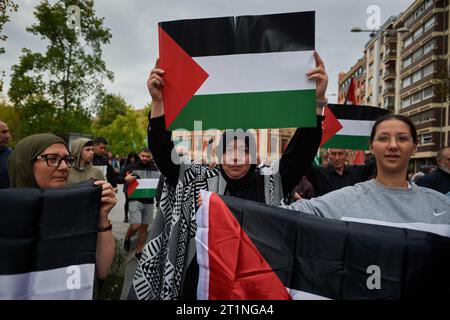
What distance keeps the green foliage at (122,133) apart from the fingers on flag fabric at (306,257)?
46.9m

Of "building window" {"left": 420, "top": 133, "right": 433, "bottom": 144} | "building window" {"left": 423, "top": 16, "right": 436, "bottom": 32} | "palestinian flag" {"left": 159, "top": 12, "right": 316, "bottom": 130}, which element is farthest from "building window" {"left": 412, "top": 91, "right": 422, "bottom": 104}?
"palestinian flag" {"left": 159, "top": 12, "right": 316, "bottom": 130}

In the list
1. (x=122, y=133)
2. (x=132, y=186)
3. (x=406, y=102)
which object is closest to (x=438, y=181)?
(x=132, y=186)

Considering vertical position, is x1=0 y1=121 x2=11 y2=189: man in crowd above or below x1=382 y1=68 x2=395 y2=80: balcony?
below

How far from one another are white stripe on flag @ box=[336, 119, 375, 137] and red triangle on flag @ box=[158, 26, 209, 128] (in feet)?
10.0

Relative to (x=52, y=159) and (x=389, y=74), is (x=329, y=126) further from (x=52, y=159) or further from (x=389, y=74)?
(x=389, y=74)

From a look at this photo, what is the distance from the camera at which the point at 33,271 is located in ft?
5.41

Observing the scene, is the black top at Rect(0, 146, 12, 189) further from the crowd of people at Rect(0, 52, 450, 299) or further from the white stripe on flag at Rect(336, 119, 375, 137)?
the white stripe on flag at Rect(336, 119, 375, 137)

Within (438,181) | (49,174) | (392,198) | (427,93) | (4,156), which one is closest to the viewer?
(392,198)

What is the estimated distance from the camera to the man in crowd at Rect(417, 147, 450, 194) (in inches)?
200

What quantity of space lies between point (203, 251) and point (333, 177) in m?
2.79

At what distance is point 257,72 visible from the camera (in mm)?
2318

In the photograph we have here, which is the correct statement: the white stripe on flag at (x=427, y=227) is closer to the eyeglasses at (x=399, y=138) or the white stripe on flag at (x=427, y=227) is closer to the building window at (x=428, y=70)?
the eyeglasses at (x=399, y=138)
